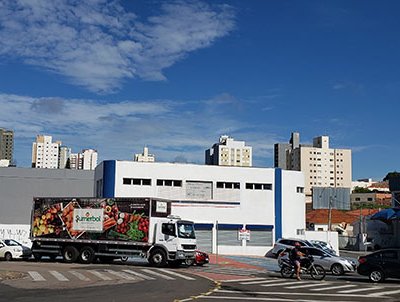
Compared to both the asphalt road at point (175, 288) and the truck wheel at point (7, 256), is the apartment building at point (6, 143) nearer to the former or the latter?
the truck wheel at point (7, 256)

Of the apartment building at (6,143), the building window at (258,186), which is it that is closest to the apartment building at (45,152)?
the apartment building at (6,143)

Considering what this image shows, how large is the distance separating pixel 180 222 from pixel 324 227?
49132 mm

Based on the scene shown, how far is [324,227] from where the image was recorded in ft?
251

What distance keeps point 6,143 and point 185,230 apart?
13148 cm

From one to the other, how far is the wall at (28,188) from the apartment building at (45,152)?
76.1 metres

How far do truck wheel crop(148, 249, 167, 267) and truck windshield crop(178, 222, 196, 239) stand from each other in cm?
134

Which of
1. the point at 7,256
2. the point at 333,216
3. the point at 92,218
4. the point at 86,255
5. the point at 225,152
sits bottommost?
the point at 7,256

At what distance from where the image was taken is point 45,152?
14612cm

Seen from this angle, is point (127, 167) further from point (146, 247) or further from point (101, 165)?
point (146, 247)

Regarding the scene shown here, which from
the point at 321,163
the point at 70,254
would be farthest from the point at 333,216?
the point at 321,163

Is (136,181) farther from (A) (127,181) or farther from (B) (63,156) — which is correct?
(B) (63,156)

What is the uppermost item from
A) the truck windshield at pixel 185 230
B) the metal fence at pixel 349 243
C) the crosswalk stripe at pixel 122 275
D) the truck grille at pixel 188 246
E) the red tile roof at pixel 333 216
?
the red tile roof at pixel 333 216

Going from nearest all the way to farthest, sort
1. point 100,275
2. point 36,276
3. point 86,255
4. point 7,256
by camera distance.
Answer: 1. point 36,276
2. point 100,275
3. point 86,255
4. point 7,256

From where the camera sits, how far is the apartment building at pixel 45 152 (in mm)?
142875
